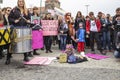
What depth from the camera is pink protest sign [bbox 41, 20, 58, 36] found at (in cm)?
1623

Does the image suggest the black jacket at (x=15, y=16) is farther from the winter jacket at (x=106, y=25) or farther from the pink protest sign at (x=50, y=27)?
the winter jacket at (x=106, y=25)

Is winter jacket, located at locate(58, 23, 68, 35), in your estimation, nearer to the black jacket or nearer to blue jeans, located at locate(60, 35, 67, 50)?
blue jeans, located at locate(60, 35, 67, 50)

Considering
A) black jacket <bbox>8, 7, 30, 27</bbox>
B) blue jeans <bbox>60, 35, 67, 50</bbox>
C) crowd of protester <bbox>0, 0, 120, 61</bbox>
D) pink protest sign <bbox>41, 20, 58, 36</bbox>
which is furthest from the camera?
blue jeans <bbox>60, 35, 67, 50</bbox>

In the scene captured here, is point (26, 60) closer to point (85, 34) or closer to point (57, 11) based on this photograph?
point (85, 34)

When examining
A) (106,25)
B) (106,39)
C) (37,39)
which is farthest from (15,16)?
(106,39)

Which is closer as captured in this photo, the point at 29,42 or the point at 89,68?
the point at 89,68

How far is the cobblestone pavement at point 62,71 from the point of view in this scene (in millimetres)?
9438

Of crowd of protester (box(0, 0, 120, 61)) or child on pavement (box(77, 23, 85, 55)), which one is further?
crowd of protester (box(0, 0, 120, 61))

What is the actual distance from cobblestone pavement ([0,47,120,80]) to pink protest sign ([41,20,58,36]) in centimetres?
404

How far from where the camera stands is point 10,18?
38.7ft

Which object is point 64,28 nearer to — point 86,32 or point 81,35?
point 86,32

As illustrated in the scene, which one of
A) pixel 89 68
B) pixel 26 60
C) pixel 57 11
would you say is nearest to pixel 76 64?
pixel 89 68

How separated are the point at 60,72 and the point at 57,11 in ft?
31.4

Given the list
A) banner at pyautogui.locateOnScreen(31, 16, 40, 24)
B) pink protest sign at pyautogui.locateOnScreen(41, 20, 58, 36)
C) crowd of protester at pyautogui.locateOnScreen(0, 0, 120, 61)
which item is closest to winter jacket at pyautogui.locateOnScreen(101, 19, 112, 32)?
crowd of protester at pyautogui.locateOnScreen(0, 0, 120, 61)
